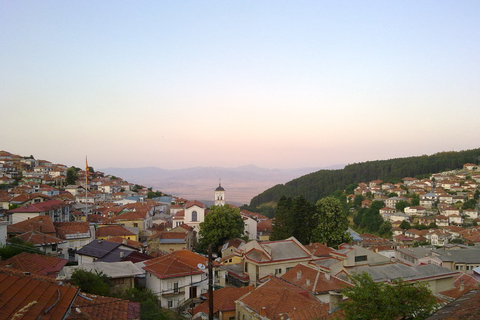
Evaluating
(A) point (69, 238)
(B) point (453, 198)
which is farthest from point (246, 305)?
(B) point (453, 198)

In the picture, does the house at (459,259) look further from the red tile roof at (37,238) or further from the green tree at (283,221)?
the red tile roof at (37,238)

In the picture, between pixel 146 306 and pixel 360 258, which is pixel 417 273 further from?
pixel 146 306

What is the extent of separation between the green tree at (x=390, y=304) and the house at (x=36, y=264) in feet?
31.4

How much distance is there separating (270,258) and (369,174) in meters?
117

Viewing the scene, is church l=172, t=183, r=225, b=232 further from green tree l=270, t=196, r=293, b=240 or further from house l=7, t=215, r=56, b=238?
house l=7, t=215, r=56, b=238

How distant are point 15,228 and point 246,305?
15.8 m

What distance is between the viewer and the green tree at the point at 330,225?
33.5 m

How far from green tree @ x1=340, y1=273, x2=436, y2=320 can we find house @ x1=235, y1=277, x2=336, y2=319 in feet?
8.79

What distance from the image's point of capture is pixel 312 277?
19.5m

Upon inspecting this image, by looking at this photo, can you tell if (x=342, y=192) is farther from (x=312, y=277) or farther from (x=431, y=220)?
(x=312, y=277)

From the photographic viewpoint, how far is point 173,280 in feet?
56.7

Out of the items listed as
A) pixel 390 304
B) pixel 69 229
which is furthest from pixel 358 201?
pixel 390 304

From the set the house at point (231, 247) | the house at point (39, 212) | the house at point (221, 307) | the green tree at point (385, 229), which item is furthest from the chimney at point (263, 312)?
the green tree at point (385, 229)

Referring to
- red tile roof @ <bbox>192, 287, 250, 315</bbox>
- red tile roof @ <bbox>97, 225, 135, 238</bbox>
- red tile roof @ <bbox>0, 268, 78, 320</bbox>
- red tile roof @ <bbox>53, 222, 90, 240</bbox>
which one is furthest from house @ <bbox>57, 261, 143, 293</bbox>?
red tile roof @ <bbox>97, 225, 135, 238</bbox>
